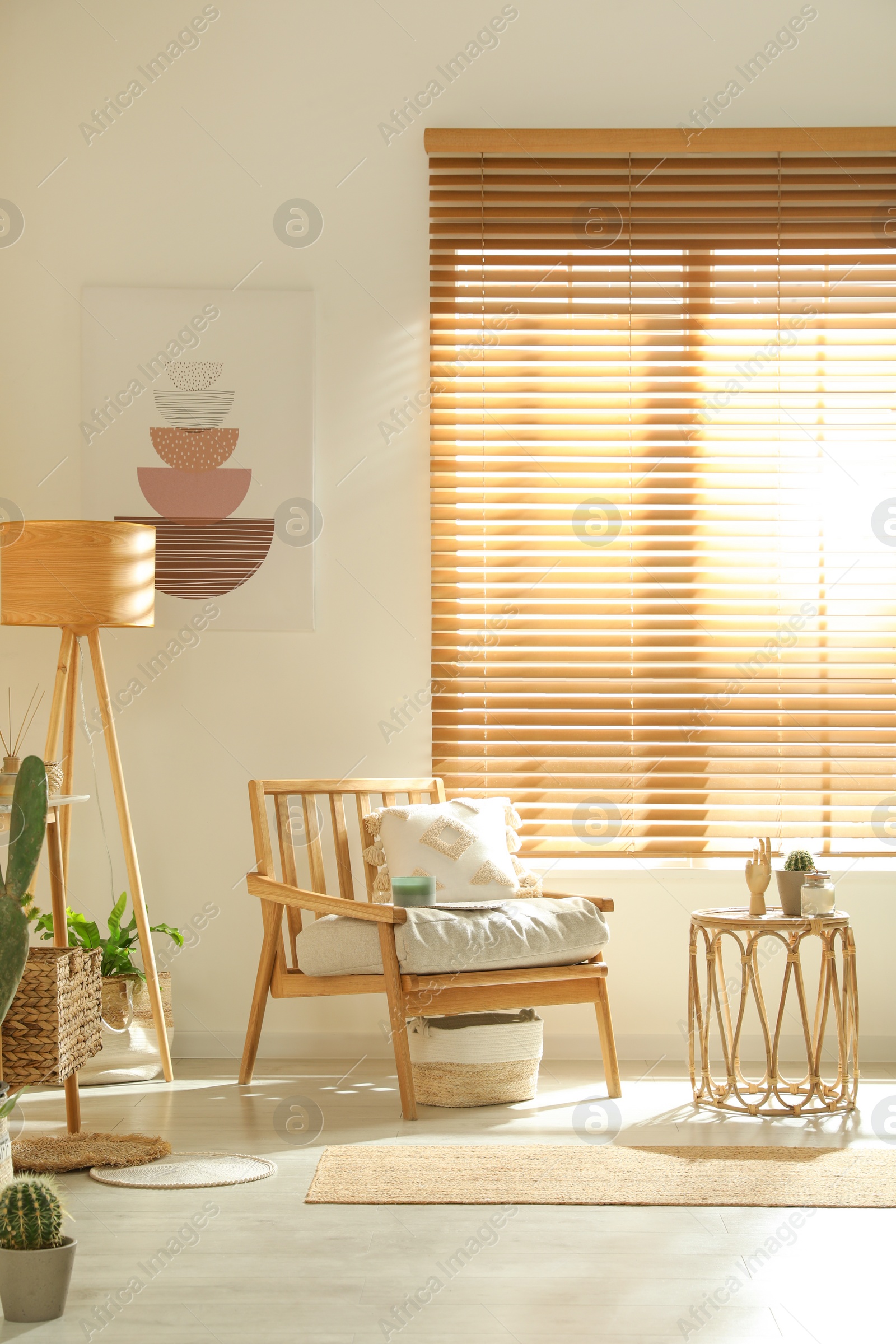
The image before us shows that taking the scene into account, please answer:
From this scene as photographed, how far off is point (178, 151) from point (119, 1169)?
9.59 ft

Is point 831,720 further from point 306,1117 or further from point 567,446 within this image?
point 306,1117

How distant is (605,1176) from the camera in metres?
2.49

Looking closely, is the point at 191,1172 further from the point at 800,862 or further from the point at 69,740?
the point at 800,862

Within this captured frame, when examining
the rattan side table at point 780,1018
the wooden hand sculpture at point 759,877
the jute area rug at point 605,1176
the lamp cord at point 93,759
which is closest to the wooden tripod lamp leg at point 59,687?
the lamp cord at point 93,759

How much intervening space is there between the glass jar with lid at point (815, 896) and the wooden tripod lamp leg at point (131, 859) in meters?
1.73

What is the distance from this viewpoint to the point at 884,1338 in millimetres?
1791

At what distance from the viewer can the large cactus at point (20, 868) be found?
2.03m

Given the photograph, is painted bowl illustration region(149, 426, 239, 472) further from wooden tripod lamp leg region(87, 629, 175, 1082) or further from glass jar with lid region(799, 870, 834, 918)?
glass jar with lid region(799, 870, 834, 918)

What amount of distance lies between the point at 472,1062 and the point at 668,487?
5.96ft

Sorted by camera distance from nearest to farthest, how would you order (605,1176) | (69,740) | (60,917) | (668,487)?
(605,1176) < (60,917) < (69,740) < (668,487)

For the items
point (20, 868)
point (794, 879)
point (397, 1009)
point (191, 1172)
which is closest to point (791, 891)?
point (794, 879)

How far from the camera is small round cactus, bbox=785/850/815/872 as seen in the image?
3023 millimetres

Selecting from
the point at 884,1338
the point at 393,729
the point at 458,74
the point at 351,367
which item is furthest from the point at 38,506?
the point at 884,1338

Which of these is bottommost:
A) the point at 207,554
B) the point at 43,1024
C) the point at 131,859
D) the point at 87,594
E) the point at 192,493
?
the point at 43,1024
